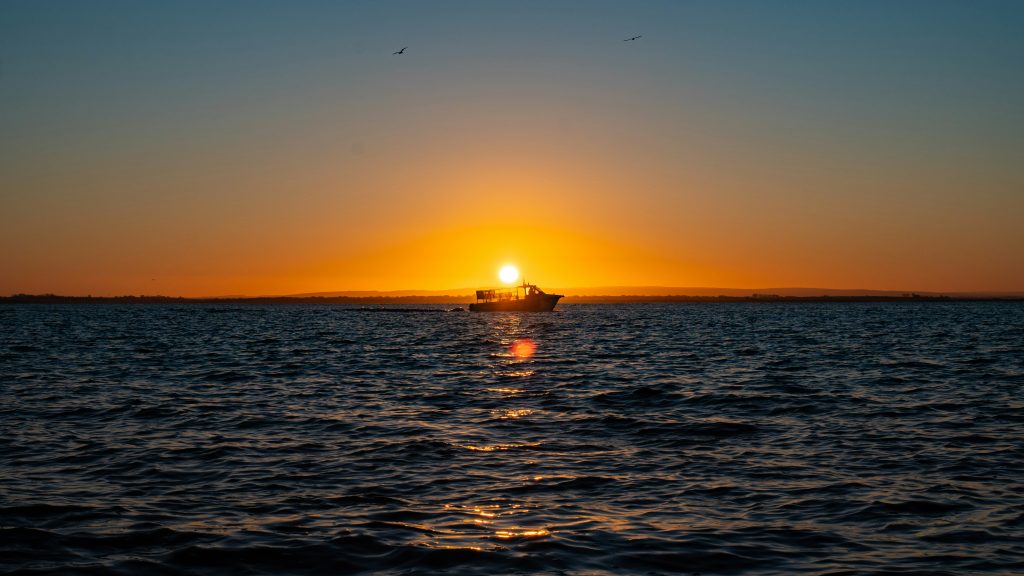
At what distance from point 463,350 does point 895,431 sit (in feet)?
127

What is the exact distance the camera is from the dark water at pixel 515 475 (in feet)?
36.1

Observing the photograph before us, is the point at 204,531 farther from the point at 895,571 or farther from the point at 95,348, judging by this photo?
the point at 95,348

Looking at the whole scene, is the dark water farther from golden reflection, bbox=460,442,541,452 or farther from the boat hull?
the boat hull

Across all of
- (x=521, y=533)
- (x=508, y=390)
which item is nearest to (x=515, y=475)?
(x=521, y=533)

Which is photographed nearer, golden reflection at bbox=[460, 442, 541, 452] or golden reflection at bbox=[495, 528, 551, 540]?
golden reflection at bbox=[495, 528, 551, 540]

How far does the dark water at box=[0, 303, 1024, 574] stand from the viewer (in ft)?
36.1

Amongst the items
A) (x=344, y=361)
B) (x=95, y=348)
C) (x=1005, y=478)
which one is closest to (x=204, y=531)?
(x=1005, y=478)

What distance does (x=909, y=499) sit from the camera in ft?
45.4

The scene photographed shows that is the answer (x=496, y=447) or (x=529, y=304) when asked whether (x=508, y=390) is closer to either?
(x=496, y=447)

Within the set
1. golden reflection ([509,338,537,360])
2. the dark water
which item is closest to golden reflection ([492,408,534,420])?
the dark water

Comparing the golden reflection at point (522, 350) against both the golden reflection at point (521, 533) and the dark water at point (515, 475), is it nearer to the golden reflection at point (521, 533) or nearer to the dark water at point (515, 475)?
the dark water at point (515, 475)

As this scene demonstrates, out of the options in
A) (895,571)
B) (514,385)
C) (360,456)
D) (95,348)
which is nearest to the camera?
(895,571)

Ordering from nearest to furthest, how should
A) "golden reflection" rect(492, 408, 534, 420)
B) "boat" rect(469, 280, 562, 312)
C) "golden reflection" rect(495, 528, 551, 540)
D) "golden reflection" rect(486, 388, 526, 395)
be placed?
"golden reflection" rect(495, 528, 551, 540)
"golden reflection" rect(492, 408, 534, 420)
"golden reflection" rect(486, 388, 526, 395)
"boat" rect(469, 280, 562, 312)

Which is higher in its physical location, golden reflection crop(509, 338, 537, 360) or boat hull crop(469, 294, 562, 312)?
boat hull crop(469, 294, 562, 312)
